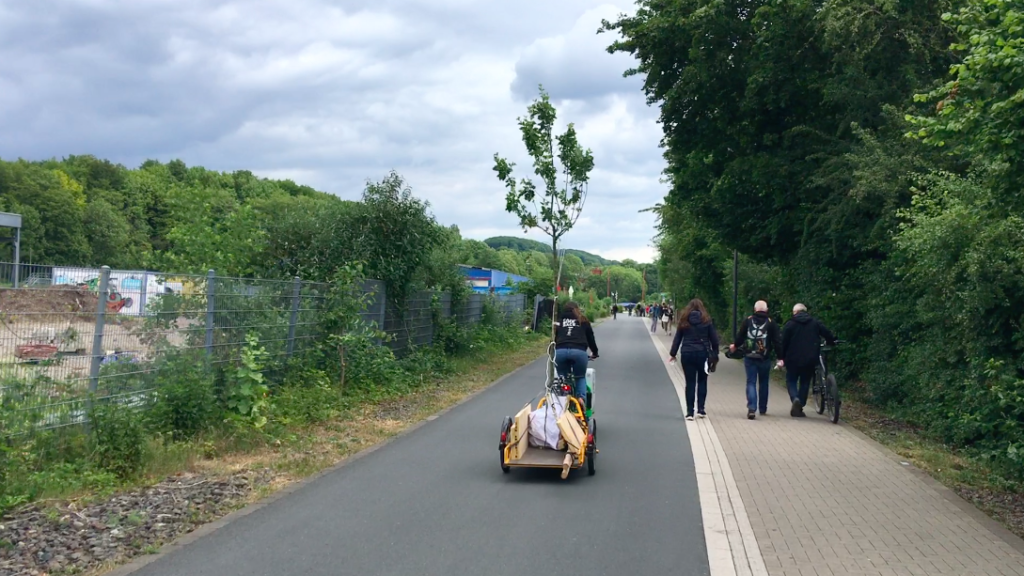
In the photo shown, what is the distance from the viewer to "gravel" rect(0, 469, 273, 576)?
18.1ft

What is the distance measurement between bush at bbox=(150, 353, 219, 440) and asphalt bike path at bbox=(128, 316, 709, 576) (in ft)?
6.05

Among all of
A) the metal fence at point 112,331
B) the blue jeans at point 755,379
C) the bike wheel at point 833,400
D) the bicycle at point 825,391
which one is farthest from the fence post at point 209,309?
the bike wheel at point 833,400

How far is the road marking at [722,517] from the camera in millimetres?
5672

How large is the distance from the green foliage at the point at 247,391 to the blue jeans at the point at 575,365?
3.57m

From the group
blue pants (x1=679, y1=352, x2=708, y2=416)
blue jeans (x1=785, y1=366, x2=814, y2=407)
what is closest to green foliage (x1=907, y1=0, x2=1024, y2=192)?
blue pants (x1=679, y1=352, x2=708, y2=416)

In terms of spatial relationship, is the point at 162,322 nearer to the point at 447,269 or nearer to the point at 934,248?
the point at 934,248

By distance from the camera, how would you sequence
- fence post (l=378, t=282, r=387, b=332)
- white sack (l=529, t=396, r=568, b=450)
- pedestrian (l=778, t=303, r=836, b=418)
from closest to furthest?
white sack (l=529, t=396, r=568, b=450)
pedestrian (l=778, t=303, r=836, b=418)
fence post (l=378, t=282, r=387, b=332)

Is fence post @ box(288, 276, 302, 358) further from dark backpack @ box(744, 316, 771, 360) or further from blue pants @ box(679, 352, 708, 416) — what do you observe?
dark backpack @ box(744, 316, 771, 360)

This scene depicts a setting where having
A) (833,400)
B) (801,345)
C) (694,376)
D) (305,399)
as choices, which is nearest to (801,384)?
(833,400)

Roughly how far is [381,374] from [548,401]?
23.8ft

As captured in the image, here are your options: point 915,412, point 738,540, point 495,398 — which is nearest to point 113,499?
point 738,540

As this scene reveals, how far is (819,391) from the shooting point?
13.5 metres

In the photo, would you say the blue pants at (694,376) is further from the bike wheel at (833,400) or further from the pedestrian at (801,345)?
the bike wheel at (833,400)

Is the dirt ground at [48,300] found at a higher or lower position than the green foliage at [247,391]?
higher
